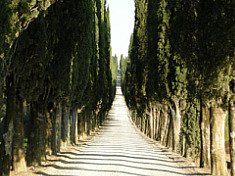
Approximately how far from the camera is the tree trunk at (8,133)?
13062 mm

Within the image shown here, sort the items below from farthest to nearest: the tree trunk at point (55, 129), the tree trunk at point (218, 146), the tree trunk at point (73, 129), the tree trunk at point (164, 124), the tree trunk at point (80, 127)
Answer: the tree trunk at point (80, 127) < the tree trunk at point (164, 124) < the tree trunk at point (73, 129) < the tree trunk at point (55, 129) < the tree trunk at point (218, 146)

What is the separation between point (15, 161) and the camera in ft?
50.5

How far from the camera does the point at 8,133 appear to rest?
13.5 m

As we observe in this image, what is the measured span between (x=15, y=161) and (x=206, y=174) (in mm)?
6108

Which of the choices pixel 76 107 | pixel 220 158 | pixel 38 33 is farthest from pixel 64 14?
pixel 76 107

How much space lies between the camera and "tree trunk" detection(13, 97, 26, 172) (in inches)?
603

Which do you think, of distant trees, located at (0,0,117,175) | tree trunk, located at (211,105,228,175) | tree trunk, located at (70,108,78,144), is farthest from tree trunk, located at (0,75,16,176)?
tree trunk, located at (70,108,78,144)

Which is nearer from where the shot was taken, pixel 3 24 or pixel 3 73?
pixel 3 24

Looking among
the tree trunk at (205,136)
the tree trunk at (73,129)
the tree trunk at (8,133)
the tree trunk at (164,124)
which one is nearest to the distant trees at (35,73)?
the tree trunk at (8,133)

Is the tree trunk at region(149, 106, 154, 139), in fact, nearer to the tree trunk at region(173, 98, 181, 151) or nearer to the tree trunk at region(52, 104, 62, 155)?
the tree trunk at region(173, 98, 181, 151)

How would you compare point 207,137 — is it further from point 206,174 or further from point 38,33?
point 38,33

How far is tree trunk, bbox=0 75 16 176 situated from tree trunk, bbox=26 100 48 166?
10.5ft

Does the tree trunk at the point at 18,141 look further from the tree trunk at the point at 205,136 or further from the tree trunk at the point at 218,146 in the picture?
the tree trunk at the point at 205,136

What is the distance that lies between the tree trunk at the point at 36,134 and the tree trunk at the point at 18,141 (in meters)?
1.24
